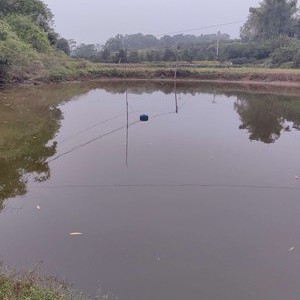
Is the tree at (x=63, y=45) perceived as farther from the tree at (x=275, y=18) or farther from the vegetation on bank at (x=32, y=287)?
the vegetation on bank at (x=32, y=287)

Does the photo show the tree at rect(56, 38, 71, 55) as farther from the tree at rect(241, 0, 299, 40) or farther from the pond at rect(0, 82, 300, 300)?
the pond at rect(0, 82, 300, 300)

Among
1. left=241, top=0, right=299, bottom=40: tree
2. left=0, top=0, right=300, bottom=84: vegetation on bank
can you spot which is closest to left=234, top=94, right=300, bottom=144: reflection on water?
left=0, top=0, right=300, bottom=84: vegetation on bank

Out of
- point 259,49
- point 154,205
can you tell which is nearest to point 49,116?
point 154,205

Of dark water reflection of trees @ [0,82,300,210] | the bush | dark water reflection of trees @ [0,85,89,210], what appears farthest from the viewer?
the bush

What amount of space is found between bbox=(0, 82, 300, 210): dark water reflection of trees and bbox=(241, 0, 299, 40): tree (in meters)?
18.3

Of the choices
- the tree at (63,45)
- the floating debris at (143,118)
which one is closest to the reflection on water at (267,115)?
the floating debris at (143,118)

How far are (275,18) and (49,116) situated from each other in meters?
34.2

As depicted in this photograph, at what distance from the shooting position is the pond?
14.6ft

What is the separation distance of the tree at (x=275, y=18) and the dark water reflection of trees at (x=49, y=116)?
18300 mm

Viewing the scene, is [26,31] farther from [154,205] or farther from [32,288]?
[32,288]

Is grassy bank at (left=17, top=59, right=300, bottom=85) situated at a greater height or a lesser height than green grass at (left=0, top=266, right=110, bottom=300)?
greater

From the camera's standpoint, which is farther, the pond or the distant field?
the distant field

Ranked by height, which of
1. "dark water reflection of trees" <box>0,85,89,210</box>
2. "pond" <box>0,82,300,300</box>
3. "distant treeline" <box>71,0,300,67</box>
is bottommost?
"pond" <box>0,82,300,300</box>

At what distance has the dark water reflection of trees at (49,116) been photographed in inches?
317
